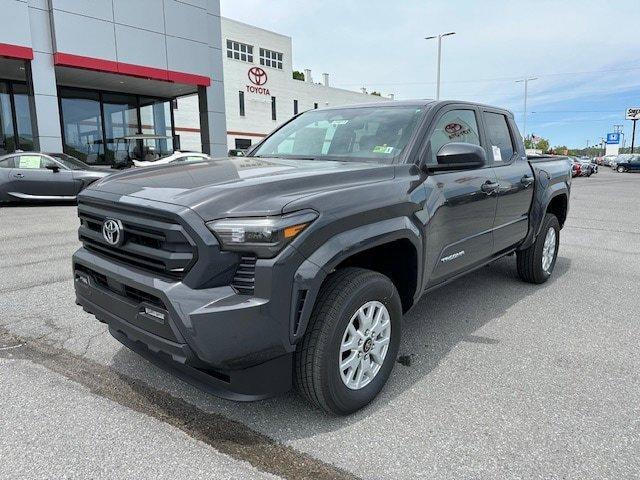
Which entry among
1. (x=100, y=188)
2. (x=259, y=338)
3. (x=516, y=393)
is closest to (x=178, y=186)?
(x=100, y=188)

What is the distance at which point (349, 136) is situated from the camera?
12.2 feet

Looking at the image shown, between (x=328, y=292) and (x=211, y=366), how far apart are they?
690 millimetres

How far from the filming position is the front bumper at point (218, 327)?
7.18 feet

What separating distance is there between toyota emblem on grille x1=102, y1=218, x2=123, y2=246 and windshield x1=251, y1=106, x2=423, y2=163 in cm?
156

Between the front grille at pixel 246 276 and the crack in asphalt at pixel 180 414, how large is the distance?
2.68ft

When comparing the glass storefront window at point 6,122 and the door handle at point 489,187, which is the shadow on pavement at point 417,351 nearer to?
the door handle at point 489,187

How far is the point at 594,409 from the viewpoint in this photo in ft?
9.20

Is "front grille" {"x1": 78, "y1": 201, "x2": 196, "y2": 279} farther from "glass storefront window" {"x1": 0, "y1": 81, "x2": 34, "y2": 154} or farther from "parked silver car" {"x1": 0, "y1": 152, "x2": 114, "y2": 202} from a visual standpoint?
"glass storefront window" {"x1": 0, "y1": 81, "x2": 34, "y2": 154}

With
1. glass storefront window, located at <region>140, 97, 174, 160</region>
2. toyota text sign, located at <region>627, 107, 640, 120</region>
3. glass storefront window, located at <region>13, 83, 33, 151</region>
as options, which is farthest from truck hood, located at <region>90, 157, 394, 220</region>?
toyota text sign, located at <region>627, 107, 640, 120</region>

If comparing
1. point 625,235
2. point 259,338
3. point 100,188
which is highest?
point 100,188

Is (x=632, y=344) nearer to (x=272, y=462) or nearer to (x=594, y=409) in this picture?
(x=594, y=409)

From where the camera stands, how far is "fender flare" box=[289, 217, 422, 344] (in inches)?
91.7

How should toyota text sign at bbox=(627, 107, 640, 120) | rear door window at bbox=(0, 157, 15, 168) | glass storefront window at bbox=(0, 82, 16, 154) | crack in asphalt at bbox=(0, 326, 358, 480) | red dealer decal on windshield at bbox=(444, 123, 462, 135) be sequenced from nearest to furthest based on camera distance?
1. crack in asphalt at bbox=(0, 326, 358, 480)
2. red dealer decal on windshield at bbox=(444, 123, 462, 135)
3. rear door window at bbox=(0, 157, 15, 168)
4. glass storefront window at bbox=(0, 82, 16, 154)
5. toyota text sign at bbox=(627, 107, 640, 120)

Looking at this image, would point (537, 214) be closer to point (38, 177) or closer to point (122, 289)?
point (122, 289)
